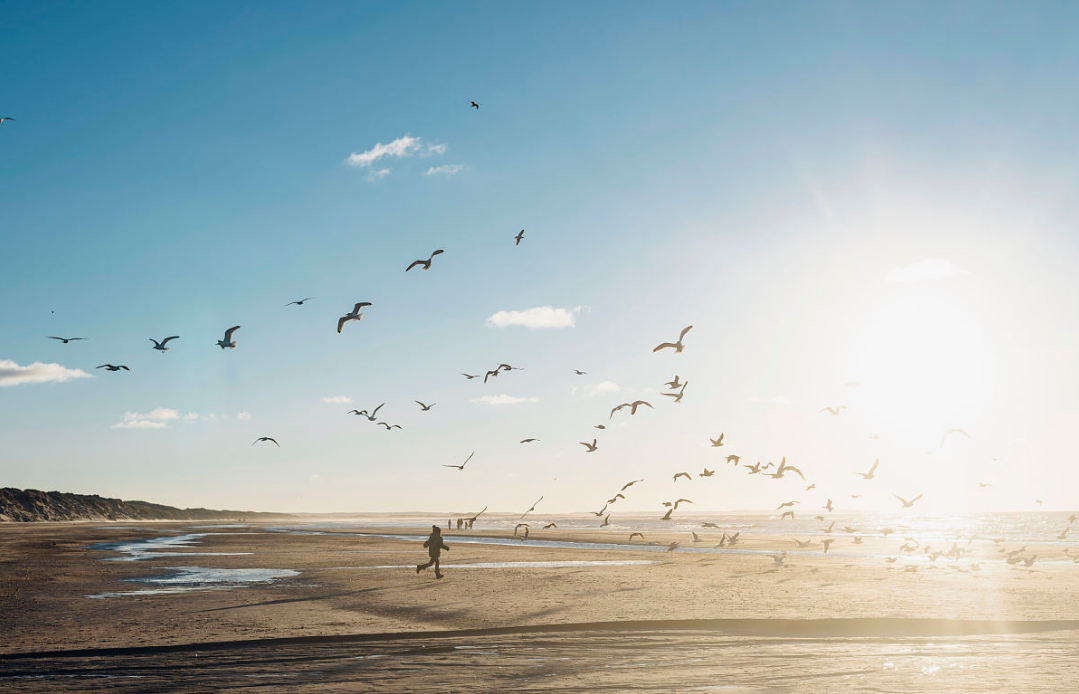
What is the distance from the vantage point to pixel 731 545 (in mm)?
53812

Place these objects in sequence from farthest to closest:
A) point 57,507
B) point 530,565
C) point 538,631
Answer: point 57,507 → point 530,565 → point 538,631

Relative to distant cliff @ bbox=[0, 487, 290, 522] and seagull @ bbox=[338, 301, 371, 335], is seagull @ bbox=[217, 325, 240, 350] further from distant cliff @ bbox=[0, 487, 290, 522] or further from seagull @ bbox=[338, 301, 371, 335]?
distant cliff @ bbox=[0, 487, 290, 522]

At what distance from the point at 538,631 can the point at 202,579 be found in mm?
16150

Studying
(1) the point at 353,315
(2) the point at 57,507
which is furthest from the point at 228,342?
(2) the point at 57,507

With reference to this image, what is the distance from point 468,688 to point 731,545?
46363mm

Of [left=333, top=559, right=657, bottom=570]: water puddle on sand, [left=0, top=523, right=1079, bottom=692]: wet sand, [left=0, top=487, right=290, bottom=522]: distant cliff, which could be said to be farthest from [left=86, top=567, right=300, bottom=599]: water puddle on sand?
[left=0, top=487, right=290, bottom=522]: distant cliff

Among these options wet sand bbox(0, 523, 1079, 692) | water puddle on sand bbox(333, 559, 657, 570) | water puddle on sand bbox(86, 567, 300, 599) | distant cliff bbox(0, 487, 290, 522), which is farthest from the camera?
distant cliff bbox(0, 487, 290, 522)

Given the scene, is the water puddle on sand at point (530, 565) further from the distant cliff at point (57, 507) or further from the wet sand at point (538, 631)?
the distant cliff at point (57, 507)

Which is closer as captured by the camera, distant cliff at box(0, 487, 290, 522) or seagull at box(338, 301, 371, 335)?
seagull at box(338, 301, 371, 335)

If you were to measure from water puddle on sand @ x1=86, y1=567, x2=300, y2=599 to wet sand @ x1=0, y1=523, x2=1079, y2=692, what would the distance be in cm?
26

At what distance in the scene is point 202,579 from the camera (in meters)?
26.5

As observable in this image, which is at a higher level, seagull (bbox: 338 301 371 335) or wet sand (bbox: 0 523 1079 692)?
seagull (bbox: 338 301 371 335)

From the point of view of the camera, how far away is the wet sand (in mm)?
11617

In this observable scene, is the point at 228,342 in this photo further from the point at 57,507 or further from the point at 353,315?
the point at 57,507
